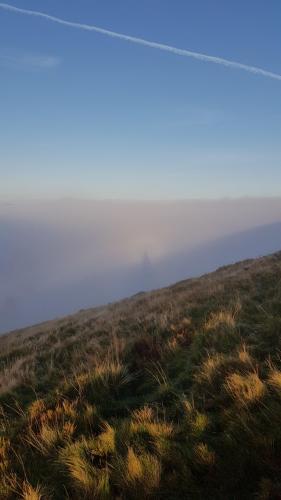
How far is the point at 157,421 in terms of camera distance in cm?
532

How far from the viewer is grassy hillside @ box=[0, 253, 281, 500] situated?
426cm

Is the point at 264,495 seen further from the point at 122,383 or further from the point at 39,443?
the point at 122,383

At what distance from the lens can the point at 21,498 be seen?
14.6 ft

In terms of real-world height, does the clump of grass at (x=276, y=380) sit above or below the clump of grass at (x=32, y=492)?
above

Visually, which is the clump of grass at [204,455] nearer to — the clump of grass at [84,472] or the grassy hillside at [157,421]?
the grassy hillside at [157,421]

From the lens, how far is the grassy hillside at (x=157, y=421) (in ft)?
14.0

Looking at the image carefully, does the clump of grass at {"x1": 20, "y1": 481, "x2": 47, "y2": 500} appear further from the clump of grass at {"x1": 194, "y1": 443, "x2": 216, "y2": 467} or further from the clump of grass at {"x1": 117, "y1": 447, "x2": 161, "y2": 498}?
the clump of grass at {"x1": 194, "y1": 443, "x2": 216, "y2": 467}

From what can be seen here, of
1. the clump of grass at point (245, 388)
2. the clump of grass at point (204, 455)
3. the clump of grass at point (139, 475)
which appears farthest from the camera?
the clump of grass at point (245, 388)

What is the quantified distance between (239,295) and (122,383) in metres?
6.29

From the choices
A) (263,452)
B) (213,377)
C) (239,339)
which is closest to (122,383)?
(213,377)

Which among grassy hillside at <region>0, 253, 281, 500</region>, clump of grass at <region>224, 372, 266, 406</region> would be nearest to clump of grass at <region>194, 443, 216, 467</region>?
grassy hillside at <region>0, 253, 281, 500</region>

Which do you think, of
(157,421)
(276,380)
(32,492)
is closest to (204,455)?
(157,421)

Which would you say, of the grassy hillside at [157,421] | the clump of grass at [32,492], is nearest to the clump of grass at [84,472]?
the grassy hillside at [157,421]

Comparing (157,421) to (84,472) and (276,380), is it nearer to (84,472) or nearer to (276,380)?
(84,472)
